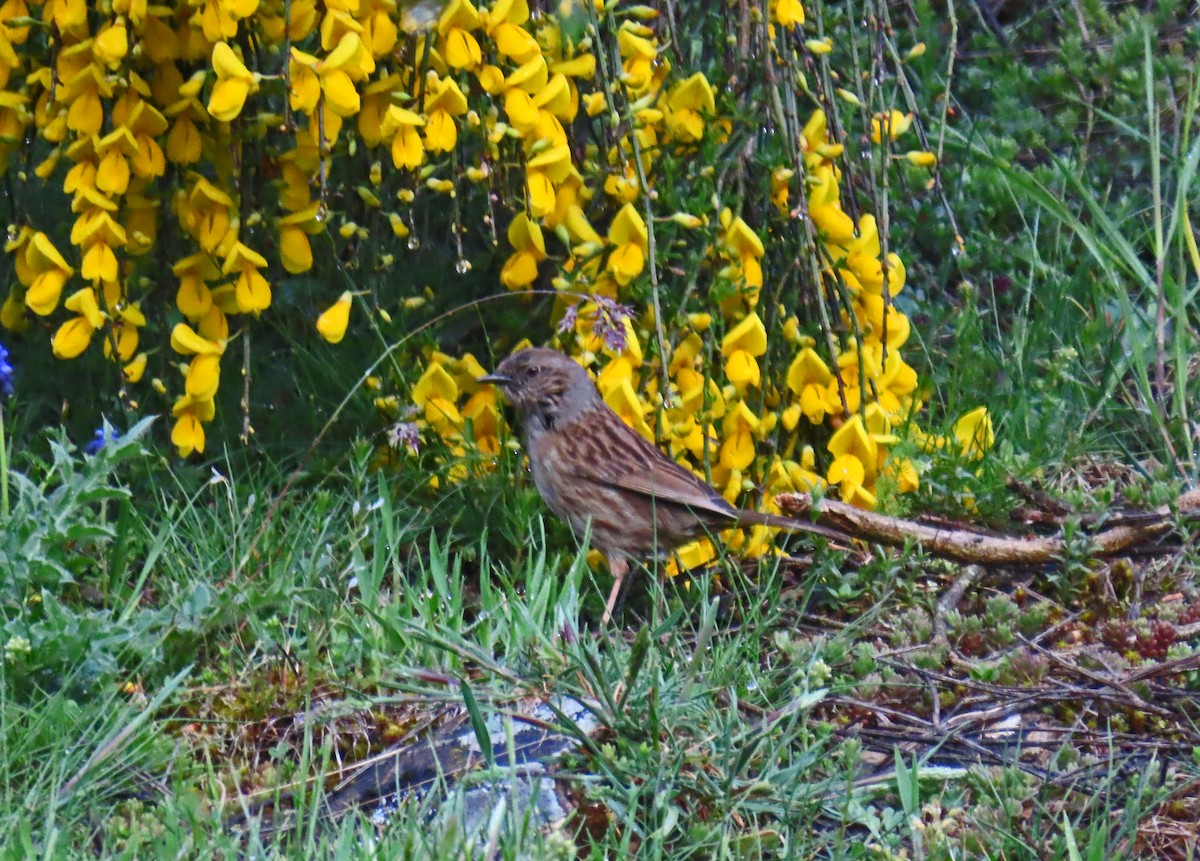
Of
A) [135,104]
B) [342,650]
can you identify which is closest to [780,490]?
[342,650]

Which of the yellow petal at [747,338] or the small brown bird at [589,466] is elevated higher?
the yellow petal at [747,338]

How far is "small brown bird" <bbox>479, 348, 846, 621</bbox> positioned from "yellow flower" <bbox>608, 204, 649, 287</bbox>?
55 cm

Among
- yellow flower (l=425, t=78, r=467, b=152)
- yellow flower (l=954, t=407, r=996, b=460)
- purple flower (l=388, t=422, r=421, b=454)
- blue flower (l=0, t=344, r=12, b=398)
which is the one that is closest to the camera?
yellow flower (l=425, t=78, r=467, b=152)

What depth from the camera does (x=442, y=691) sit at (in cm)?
374

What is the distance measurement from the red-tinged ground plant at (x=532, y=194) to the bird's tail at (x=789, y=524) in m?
0.14

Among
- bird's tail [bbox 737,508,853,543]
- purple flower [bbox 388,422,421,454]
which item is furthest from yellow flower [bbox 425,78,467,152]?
bird's tail [bbox 737,508,853,543]

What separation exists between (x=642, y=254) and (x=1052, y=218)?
8.53 feet

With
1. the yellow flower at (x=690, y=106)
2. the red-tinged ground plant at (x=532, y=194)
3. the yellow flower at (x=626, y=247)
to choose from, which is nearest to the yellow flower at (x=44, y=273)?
the red-tinged ground plant at (x=532, y=194)

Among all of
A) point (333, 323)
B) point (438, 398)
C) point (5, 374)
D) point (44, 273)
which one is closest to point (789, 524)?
point (438, 398)

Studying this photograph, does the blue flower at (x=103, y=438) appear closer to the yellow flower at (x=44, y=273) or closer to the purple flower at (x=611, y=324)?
the yellow flower at (x=44, y=273)

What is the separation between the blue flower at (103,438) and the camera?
420 cm

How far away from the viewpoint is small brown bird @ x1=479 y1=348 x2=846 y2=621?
16.4ft

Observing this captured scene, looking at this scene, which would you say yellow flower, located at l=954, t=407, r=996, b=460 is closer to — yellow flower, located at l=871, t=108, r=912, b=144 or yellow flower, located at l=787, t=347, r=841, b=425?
yellow flower, located at l=787, t=347, r=841, b=425

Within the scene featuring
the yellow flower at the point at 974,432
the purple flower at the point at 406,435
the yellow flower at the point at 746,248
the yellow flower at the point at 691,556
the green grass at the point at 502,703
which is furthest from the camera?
the yellow flower at the point at 974,432
